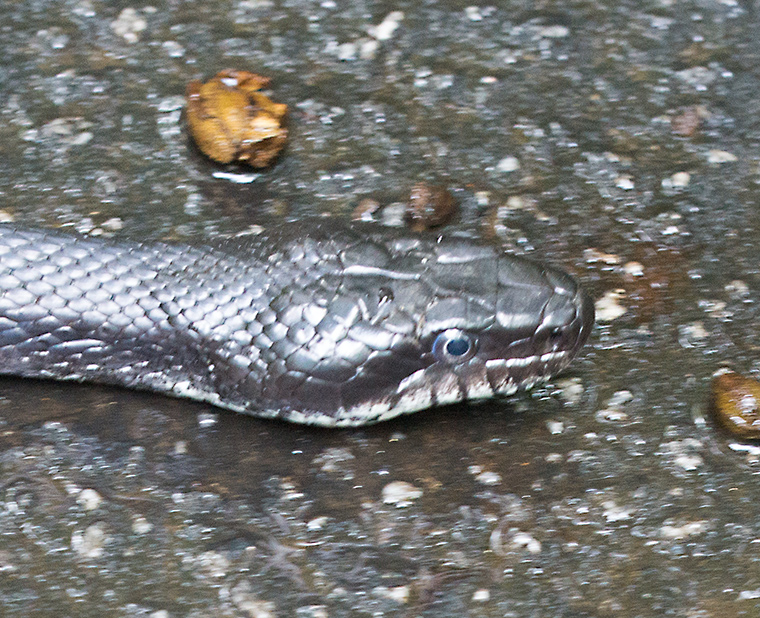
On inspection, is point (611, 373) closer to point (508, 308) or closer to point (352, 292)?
point (508, 308)

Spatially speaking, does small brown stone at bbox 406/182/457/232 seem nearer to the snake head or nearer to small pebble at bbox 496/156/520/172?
small pebble at bbox 496/156/520/172

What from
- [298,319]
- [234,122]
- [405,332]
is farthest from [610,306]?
[234,122]

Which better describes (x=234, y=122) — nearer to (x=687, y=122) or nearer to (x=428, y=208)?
(x=428, y=208)

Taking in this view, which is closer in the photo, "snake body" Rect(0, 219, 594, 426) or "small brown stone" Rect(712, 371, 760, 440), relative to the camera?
"snake body" Rect(0, 219, 594, 426)

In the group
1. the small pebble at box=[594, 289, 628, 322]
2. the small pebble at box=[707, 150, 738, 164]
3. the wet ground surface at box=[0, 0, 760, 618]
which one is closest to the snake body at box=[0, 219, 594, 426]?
the wet ground surface at box=[0, 0, 760, 618]

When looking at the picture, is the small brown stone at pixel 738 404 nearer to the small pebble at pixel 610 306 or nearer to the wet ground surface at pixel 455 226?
the wet ground surface at pixel 455 226

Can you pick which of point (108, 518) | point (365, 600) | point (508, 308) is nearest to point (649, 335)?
point (508, 308)
